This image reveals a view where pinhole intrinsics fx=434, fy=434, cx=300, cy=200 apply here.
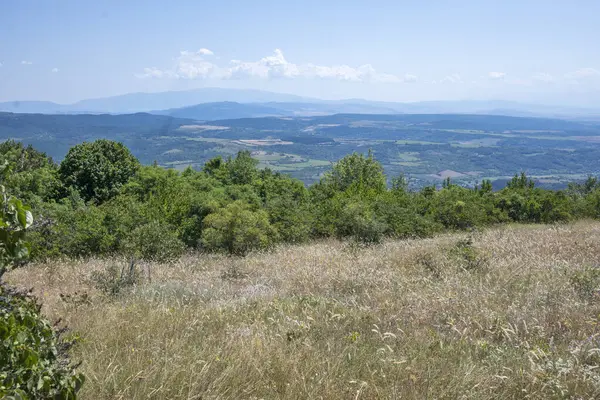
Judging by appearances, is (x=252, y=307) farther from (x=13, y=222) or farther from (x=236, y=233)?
(x=236, y=233)

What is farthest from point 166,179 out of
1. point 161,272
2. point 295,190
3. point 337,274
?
point 337,274

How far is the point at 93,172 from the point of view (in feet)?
111

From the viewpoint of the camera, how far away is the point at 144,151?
195 metres

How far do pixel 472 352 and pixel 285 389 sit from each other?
1860 mm

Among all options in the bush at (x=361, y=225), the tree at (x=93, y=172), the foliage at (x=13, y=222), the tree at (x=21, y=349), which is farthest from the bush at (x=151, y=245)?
the tree at (x=93, y=172)

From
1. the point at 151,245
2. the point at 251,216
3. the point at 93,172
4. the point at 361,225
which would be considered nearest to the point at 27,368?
the point at 151,245

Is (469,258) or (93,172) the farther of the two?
(93,172)

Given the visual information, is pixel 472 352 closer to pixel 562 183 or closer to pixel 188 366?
pixel 188 366

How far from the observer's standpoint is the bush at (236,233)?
13.4 metres

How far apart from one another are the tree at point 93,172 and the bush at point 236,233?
2157cm

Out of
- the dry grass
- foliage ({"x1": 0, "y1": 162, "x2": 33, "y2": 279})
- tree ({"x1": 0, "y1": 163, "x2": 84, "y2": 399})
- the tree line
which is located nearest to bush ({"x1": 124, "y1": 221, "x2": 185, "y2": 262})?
the tree line

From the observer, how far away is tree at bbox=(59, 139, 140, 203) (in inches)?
1315

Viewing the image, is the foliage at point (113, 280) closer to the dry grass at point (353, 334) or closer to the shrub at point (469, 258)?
the dry grass at point (353, 334)

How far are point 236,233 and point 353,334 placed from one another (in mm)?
9807
